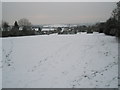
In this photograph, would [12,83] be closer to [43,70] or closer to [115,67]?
[43,70]

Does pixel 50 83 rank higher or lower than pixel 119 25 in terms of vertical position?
lower

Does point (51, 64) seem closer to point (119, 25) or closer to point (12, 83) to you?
point (12, 83)

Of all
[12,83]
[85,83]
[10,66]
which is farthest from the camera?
[10,66]

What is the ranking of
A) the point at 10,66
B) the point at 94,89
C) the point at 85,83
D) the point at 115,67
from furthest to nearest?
the point at 10,66 < the point at 115,67 < the point at 85,83 < the point at 94,89

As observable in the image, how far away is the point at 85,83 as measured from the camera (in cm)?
848

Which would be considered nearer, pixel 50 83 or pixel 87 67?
pixel 50 83

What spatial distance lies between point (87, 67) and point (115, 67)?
1520mm

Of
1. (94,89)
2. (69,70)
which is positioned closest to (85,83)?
(94,89)

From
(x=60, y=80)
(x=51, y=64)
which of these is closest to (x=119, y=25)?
(x=51, y=64)

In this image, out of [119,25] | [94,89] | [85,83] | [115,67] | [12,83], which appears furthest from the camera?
[119,25]

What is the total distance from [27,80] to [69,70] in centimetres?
256

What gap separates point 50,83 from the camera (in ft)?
29.3

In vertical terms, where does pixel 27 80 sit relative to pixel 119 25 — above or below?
below

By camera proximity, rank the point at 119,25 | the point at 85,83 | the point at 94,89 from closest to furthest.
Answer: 1. the point at 94,89
2. the point at 85,83
3. the point at 119,25
